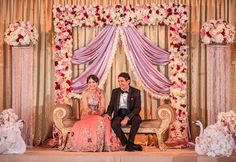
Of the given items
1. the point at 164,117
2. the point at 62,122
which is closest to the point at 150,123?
the point at 164,117

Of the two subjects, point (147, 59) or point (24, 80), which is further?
point (147, 59)

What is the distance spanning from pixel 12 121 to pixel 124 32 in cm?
284

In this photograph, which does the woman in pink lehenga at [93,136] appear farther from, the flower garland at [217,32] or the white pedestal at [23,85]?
the flower garland at [217,32]

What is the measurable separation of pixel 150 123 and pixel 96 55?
1.92m

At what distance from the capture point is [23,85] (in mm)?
8445

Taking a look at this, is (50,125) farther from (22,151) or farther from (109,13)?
(109,13)

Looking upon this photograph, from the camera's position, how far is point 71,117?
26.6 ft

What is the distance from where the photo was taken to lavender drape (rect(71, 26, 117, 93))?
8.92 metres

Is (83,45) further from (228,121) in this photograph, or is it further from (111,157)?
(228,121)

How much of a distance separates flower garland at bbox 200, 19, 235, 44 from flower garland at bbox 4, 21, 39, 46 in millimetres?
3072

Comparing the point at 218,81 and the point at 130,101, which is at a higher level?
the point at 218,81

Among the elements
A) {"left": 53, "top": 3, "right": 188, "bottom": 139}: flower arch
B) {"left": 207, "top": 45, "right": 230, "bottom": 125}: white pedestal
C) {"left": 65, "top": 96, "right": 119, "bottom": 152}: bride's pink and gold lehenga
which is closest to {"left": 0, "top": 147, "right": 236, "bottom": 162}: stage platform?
{"left": 65, "top": 96, "right": 119, "bottom": 152}: bride's pink and gold lehenga

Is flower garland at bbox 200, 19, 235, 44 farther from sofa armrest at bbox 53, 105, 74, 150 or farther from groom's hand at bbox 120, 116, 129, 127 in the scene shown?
sofa armrest at bbox 53, 105, 74, 150

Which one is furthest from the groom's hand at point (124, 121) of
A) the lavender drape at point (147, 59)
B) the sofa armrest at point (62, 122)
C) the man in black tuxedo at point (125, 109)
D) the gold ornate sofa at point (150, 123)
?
the lavender drape at point (147, 59)
